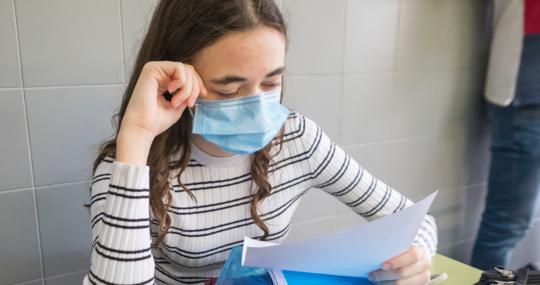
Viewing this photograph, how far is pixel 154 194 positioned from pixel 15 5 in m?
0.53

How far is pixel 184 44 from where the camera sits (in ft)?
2.72

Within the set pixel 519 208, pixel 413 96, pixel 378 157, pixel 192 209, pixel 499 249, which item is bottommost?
pixel 499 249

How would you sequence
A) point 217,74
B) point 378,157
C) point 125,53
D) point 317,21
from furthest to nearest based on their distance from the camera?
point 378,157
point 317,21
point 125,53
point 217,74

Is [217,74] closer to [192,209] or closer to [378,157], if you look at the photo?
[192,209]

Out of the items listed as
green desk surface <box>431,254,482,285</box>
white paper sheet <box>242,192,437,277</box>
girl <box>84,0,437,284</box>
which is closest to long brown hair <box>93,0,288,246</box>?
girl <box>84,0,437,284</box>

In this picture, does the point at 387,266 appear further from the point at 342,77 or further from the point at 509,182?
the point at 509,182

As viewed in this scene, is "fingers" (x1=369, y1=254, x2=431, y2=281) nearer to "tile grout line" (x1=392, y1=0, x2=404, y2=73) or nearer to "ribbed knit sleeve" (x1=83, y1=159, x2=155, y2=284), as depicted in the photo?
"ribbed knit sleeve" (x1=83, y1=159, x2=155, y2=284)

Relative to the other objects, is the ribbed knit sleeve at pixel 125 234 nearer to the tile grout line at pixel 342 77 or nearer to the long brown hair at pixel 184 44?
the long brown hair at pixel 184 44

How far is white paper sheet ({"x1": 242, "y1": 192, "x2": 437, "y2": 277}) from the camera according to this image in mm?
681

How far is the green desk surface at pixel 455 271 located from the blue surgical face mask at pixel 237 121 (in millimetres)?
432

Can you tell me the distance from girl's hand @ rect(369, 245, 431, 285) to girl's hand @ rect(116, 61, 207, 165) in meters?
0.43

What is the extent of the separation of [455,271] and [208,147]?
0.54 metres

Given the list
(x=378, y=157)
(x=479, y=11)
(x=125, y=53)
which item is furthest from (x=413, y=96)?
(x=125, y=53)

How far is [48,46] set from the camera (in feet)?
3.47
